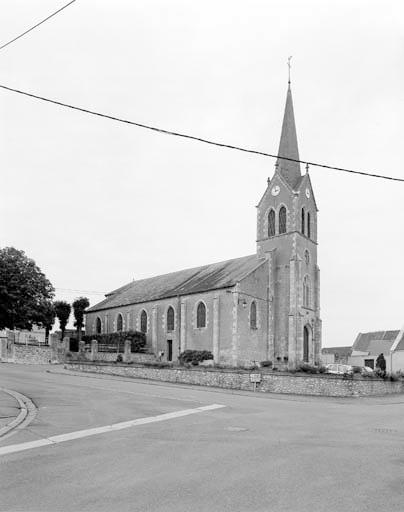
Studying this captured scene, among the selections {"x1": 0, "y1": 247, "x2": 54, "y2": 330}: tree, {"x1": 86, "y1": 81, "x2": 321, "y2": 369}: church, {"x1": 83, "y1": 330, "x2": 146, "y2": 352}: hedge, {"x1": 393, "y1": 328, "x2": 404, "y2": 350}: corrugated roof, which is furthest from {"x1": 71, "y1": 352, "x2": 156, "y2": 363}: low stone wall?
{"x1": 393, "y1": 328, "x2": 404, "y2": 350}: corrugated roof

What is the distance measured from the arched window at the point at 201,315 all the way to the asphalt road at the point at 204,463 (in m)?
33.1

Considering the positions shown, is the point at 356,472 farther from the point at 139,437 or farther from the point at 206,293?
the point at 206,293

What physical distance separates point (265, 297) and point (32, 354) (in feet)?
64.0

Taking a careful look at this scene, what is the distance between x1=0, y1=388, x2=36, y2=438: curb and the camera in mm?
12462

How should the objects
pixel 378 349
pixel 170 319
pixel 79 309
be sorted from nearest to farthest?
1. pixel 170 319
2. pixel 79 309
3. pixel 378 349

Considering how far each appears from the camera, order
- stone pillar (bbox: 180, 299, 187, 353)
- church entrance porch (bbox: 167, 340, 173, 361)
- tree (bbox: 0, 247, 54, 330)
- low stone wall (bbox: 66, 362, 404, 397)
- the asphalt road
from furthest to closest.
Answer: church entrance porch (bbox: 167, 340, 173, 361), stone pillar (bbox: 180, 299, 187, 353), tree (bbox: 0, 247, 54, 330), low stone wall (bbox: 66, 362, 404, 397), the asphalt road

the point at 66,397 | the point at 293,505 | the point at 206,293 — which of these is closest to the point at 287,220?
the point at 206,293

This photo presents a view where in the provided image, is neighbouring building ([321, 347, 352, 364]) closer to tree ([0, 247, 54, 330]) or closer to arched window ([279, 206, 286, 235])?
arched window ([279, 206, 286, 235])

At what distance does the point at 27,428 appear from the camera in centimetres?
1270

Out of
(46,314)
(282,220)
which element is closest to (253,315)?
(282,220)

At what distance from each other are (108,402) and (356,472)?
11.2 metres

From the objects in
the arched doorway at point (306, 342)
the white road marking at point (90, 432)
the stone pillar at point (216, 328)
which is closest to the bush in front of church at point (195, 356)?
the stone pillar at point (216, 328)

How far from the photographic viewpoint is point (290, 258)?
49.4 m

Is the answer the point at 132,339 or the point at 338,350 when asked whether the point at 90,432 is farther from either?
the point at 338,350
